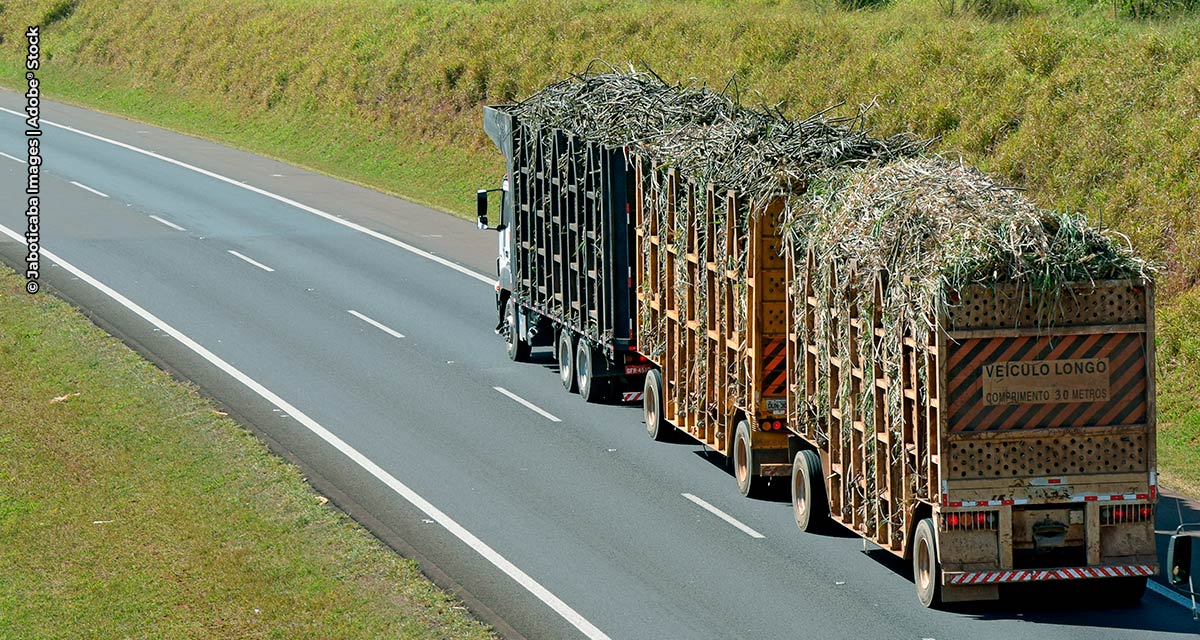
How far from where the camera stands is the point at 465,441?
70.3 feet

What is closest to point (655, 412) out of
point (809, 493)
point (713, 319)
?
point (713, 319)

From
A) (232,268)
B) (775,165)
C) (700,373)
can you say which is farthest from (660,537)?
(232,268)

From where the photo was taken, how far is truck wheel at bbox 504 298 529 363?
26.1m

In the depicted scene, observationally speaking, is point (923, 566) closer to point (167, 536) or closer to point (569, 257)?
point (167, 536)

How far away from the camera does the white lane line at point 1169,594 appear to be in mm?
15080

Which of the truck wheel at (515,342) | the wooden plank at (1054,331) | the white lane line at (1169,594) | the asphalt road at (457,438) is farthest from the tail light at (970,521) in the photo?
the truck wheel at (515,342)

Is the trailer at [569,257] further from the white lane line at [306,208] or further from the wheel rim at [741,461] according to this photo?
the white lane line at [306,208]

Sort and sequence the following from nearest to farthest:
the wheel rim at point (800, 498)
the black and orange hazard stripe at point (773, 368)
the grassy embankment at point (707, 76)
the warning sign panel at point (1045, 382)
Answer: the warning sign panel at point (1045, 382), the wheel rim at point (800, 498), the black and orange hazard stripe at point (773, 368), the grassy embankment at point (707, 76)

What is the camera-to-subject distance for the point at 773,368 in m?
17.9

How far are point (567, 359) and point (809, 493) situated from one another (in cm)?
782

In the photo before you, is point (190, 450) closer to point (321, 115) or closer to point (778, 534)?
point (778, 534)

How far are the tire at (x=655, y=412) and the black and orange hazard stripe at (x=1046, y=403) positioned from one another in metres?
7.45

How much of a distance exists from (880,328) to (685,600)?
129 inches

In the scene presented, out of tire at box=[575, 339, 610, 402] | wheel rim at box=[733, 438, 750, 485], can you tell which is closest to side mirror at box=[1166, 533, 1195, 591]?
wheel rim at box=[733, 438, 750, 485]
